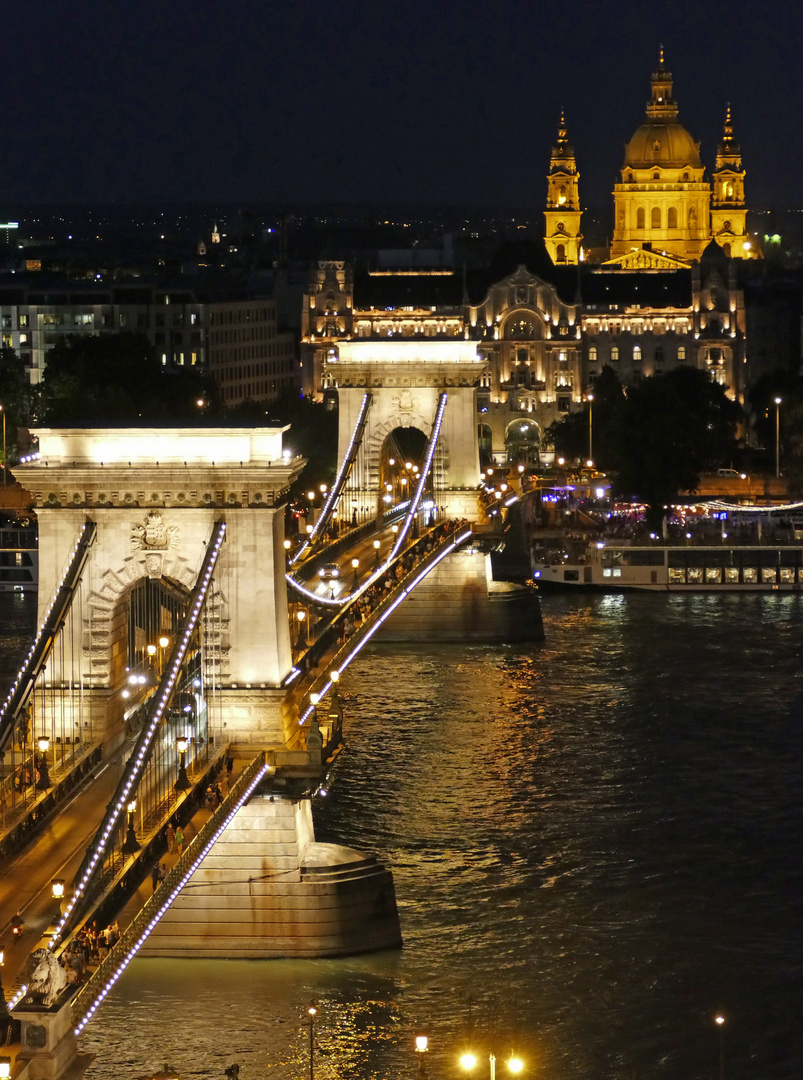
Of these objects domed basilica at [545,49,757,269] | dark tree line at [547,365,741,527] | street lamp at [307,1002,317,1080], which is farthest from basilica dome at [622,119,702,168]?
street lamp at [307,1002,317,1080]

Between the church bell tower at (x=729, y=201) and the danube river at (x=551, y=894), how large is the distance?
73963 millimetres

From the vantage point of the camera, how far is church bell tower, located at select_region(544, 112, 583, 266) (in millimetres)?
119000

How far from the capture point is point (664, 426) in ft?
241

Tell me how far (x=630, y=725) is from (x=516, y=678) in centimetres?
590

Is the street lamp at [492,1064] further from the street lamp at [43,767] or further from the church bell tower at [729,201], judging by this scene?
the church bell tower at [729,201]

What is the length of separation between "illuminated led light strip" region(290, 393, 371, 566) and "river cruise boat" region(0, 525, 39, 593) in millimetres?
10307

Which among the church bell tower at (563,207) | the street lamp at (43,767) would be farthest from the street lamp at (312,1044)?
the church bell tower at (563,207)

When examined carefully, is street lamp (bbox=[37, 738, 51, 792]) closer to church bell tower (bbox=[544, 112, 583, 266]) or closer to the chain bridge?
Result: the chain bridge

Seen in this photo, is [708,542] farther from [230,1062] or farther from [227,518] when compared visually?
[230,1062]

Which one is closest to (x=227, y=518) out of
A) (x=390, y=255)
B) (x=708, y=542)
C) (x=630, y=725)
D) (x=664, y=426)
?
(x=630, y=725)

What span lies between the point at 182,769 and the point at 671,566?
38350mm

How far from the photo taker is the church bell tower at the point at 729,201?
122 metres

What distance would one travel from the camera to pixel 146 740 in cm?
2578

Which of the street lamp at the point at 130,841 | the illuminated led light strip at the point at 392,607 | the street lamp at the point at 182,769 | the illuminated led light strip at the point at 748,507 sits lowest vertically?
the street lamp at the point at 130,841
